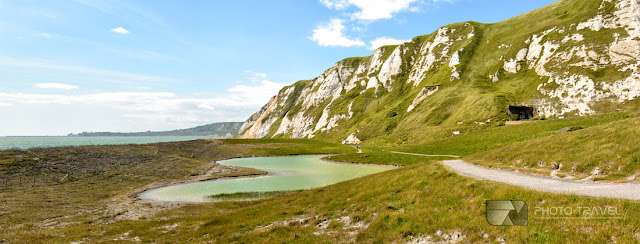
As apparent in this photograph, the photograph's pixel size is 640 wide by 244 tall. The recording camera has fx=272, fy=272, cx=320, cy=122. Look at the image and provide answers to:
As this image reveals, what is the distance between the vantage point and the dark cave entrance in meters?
94.8

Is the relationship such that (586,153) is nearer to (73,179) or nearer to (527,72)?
(73,179)

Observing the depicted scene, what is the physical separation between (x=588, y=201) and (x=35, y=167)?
74.4m

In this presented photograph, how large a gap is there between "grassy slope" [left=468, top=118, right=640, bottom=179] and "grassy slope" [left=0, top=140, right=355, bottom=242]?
141 ft

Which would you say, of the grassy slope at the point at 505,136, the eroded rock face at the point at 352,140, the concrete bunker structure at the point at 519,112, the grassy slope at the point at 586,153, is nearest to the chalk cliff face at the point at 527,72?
the eroded rock face at the point at 352,140

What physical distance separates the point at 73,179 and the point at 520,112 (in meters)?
125

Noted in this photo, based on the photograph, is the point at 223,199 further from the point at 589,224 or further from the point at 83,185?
the point at 589,224

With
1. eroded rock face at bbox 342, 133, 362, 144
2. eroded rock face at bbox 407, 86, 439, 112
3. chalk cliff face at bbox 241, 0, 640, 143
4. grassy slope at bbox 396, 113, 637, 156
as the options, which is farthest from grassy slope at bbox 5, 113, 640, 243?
eroded rock face at bbox 407, 86, 439, 112

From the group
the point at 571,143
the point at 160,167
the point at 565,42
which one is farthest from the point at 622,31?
the point at 160,167

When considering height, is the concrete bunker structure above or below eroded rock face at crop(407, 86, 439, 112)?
below

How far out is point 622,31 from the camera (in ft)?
326

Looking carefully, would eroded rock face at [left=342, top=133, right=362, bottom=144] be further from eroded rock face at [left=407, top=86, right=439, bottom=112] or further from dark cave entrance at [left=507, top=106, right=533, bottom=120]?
dark cave entrance at [left=507, top=106, right=533, bottom=120]

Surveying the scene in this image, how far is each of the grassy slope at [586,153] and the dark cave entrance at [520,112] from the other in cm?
7553

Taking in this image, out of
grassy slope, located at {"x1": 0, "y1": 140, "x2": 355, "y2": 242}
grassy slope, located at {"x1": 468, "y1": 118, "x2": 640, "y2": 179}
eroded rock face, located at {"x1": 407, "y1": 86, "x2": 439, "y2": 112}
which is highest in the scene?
eroded rock face, located at {"x1": 407, "y1": 86, "x2": 439, "y2": 112}

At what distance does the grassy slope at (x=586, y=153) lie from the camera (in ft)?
63.8
